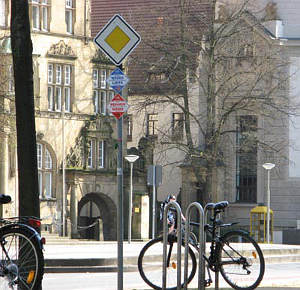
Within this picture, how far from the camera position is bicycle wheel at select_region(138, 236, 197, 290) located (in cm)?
1520

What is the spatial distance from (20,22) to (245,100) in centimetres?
3582

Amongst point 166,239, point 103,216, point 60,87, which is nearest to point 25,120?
point 166,239

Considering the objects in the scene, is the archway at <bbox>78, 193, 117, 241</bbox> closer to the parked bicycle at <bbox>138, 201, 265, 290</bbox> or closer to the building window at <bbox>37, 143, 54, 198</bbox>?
the building window at <bbox>37, 143, 54, 198</bbox>

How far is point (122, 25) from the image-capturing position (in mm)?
15211

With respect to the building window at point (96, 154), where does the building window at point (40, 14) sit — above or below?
above

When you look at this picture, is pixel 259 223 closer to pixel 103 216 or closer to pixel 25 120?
pixel 103 216

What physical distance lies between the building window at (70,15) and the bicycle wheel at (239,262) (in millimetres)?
45176

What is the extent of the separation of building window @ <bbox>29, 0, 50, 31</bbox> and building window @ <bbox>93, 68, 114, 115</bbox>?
4161 mm

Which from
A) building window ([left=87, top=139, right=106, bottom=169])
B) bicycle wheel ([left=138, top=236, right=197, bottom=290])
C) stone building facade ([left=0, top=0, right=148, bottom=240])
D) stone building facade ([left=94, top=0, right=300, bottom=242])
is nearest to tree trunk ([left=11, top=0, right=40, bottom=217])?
bicycle wheel ([left=138, top=236, right=197, bottom=290])

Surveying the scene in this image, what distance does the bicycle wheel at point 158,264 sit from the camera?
1520cm

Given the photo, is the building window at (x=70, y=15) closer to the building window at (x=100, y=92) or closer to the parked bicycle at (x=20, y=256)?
the building window at (x=100, y=92)

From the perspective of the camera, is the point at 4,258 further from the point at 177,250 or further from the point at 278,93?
the point at 278,93

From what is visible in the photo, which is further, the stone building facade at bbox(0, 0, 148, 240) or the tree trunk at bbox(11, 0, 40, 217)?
the stone building facade at bbox(0, 0, 148, 240)

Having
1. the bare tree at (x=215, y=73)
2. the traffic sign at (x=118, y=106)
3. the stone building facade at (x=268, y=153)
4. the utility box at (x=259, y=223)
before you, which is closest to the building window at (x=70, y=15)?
the stone building facade at (x=268, y=153)
